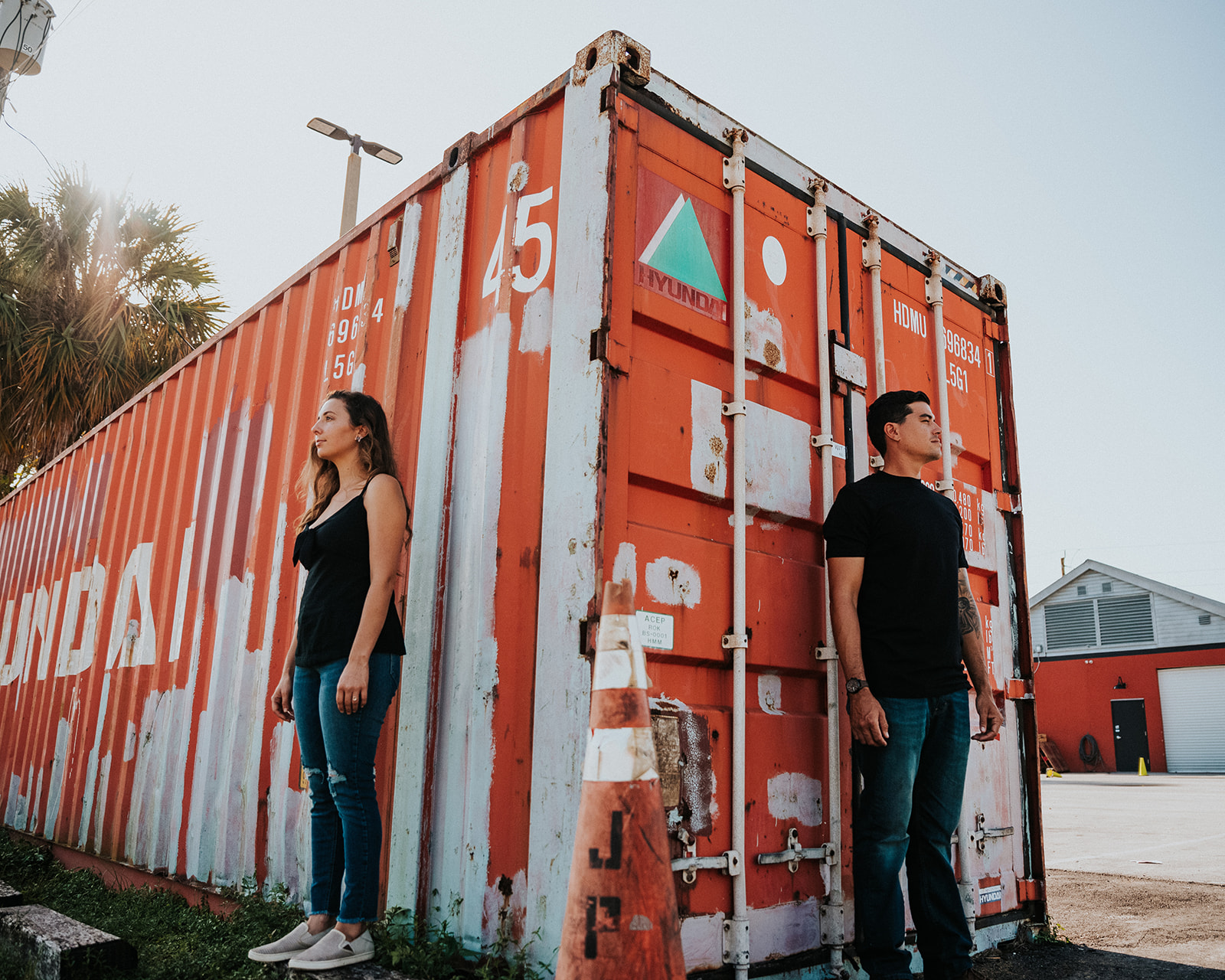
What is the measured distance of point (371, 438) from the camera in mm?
3092

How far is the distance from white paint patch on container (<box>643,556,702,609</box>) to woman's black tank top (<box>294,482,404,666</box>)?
0.83 meters

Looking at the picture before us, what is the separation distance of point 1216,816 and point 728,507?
10432 mm

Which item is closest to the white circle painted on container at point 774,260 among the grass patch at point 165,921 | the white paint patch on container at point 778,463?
the white paint patch on container at point 778,463

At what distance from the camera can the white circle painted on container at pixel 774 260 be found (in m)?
3.29

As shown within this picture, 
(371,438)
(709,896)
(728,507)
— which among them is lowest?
(709,896)

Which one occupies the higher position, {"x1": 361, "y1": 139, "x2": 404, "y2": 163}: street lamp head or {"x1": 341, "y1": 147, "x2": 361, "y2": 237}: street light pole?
{"x1": 361, "y1": 139, "x2": 404, "y2": 163}: street lamp head

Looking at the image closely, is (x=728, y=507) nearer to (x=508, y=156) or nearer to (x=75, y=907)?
(x=508, y=156)

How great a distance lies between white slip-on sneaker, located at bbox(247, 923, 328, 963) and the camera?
2619mm

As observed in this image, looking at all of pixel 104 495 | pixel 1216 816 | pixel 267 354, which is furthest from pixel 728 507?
pixel 1216 816

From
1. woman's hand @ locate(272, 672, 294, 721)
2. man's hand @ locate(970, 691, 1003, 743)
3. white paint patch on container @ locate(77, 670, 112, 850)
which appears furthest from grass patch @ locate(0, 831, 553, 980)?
man's hand @ locate(970, 691, 1003, 743)

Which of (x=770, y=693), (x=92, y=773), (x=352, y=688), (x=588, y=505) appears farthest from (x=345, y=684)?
(x=92, y=773)

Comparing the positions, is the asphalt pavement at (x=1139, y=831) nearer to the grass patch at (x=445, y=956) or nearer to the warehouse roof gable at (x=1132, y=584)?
the grass patch at (x=445, y=956)

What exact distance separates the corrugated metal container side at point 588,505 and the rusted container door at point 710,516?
1cm

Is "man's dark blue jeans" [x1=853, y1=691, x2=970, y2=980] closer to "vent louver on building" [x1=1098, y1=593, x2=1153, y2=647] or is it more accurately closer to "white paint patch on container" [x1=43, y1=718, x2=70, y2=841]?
"white paint patch on container" [x1=43, y1=718, x2=70, y2=841]
